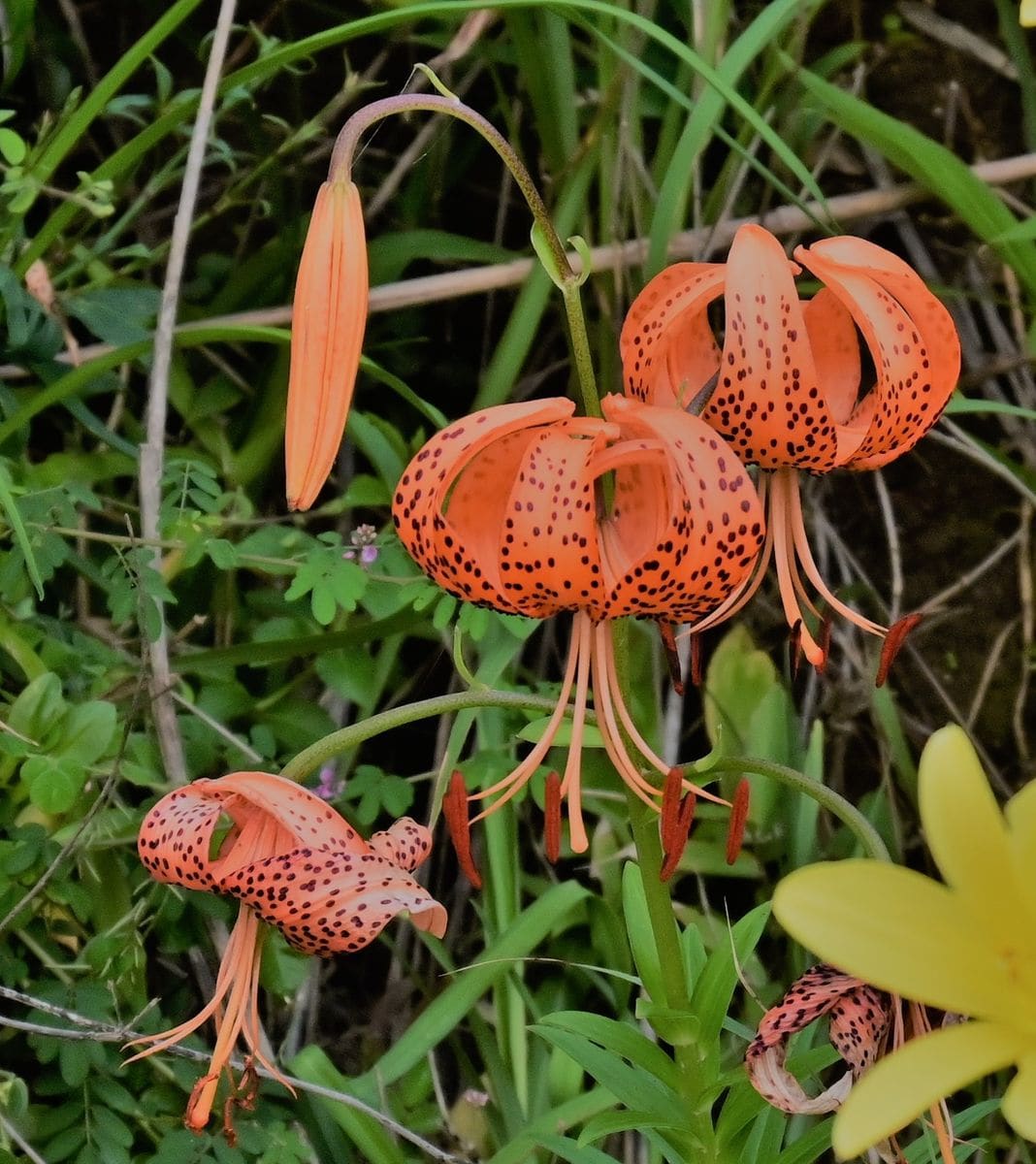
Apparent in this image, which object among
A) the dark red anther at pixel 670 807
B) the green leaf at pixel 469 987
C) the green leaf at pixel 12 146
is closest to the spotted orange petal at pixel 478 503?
the dark red anther at pixel 670 807

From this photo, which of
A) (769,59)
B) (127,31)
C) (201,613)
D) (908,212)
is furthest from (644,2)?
(201,613)

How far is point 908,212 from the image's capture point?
144cm

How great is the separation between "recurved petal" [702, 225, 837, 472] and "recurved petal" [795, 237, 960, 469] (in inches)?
1.1

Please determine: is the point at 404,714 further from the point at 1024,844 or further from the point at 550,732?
the point at 1024,844

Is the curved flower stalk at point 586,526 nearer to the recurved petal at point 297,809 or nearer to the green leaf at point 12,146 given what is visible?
the recurved petal at point 297,809

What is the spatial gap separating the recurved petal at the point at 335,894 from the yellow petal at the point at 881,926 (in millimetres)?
320

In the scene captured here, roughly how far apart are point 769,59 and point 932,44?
24cm

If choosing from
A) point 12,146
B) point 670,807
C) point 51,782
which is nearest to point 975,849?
point 670,807

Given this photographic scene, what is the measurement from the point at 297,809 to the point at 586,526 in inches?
7.6

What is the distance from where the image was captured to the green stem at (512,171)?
574 mm

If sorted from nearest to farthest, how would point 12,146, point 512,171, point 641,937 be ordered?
point 512,171 < point 641,937 < point 12,146

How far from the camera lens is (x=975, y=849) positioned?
36 cm

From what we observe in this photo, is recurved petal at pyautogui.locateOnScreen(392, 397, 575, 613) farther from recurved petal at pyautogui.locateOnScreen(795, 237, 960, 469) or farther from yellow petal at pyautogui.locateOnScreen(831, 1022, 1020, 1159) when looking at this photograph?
yellow petal at pyautogui.locateOnScreen(831, 1022, 1020, 1159)

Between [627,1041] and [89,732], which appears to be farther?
[89,732]
